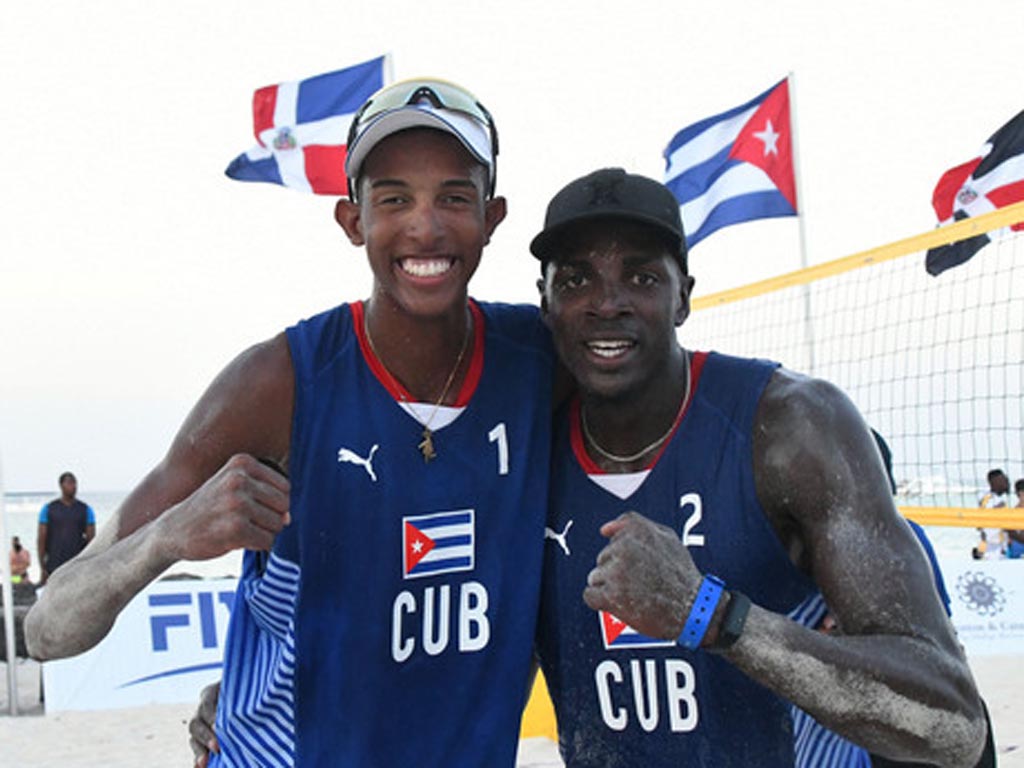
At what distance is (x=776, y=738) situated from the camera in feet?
7.84

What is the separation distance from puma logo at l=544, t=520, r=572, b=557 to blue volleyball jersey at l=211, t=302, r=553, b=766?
5 centimetres

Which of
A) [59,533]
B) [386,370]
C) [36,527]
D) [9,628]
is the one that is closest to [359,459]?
[386,370]

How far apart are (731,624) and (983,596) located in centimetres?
867

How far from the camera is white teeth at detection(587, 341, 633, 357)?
7.94ft

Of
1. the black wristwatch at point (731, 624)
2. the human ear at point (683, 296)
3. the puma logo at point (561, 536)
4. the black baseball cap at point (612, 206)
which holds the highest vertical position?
the black baseball cap at point (612, 206)

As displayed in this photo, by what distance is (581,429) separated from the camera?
104 inches

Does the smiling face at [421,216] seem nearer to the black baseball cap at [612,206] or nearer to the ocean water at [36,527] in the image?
the black baseball cap at [612,206]

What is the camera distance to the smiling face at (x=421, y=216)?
2.47 metres

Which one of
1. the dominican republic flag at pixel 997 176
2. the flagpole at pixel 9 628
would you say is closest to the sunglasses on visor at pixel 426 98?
the flagpole at pixel 9 628

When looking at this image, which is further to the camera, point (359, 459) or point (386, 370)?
point (386, 370)

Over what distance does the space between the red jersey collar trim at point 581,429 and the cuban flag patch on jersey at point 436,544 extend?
320 millimetres

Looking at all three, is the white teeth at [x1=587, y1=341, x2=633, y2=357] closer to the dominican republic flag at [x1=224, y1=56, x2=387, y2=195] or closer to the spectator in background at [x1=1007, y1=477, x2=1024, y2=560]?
the dominican republic flag at [x1=224, y1=56, x2=387, y2=195]

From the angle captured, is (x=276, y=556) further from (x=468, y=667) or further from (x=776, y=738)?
(x=776, y=738)

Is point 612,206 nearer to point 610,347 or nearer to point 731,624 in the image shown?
point 610,347
